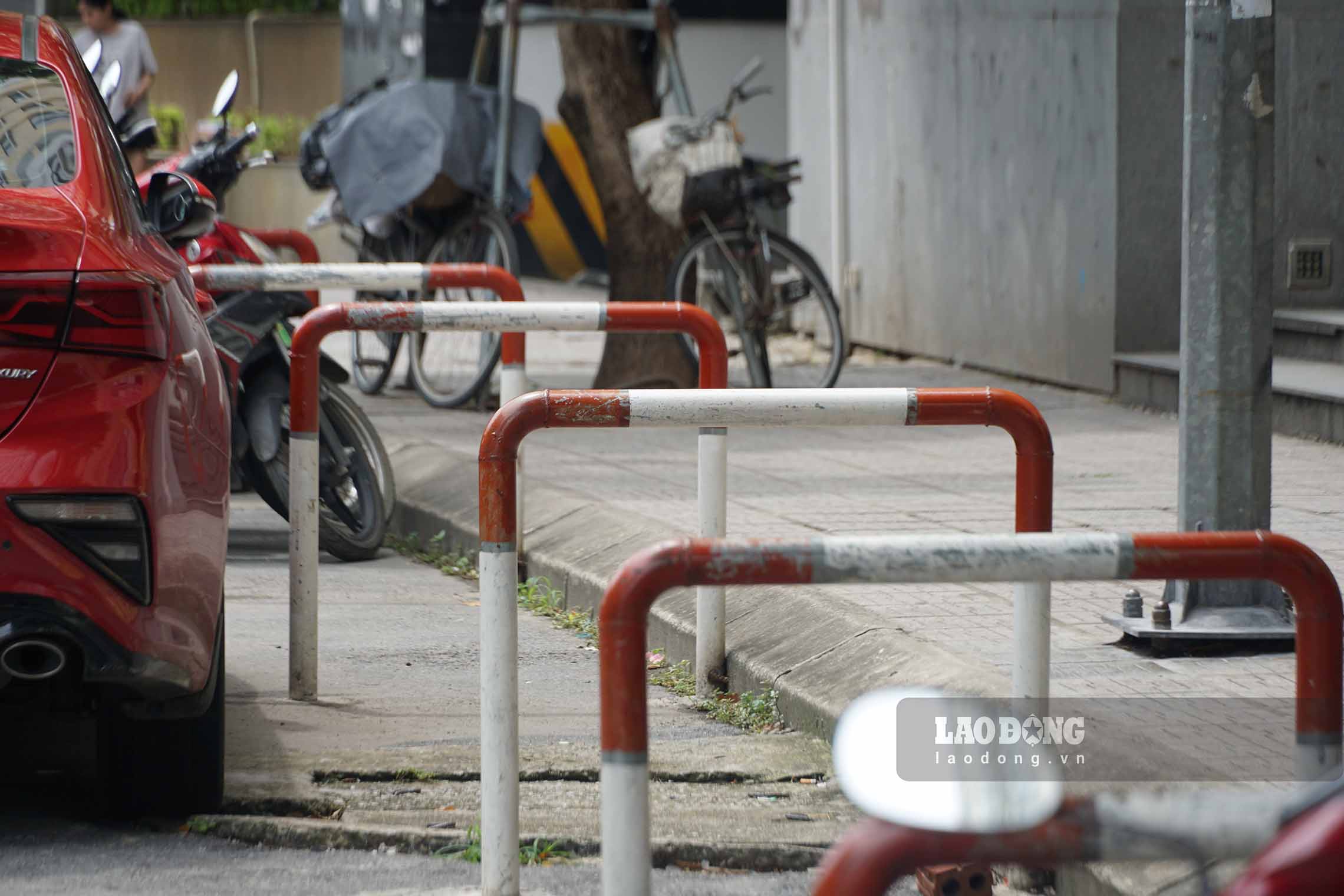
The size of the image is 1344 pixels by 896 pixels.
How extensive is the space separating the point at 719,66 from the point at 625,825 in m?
16.6

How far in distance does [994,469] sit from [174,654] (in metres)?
4.83

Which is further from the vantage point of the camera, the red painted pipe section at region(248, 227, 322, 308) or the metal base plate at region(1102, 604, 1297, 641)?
the red painted pipe section at region(248, 227, 322, 308)

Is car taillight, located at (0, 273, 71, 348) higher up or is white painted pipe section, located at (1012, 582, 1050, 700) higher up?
car taillight, located at (0, 273, 71, 348)

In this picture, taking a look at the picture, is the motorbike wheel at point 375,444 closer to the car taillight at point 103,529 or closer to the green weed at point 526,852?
the green weed at point 526,852


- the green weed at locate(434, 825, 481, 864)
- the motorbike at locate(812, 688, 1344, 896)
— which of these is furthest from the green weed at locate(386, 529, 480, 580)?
the motorbike at locate(812, 688, 1344, 896)

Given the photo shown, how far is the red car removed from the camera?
3.34 metres

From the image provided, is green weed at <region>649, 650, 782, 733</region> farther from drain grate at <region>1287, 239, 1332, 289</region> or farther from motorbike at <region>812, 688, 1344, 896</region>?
drain grate at <region>1287, 239, 1332, 289</region>

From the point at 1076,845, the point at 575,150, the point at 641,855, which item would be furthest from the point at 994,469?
the point at 575,150

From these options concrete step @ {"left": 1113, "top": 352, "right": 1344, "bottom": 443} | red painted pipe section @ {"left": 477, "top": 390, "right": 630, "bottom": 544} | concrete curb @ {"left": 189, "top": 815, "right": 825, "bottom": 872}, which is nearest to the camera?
red painted pipe section @ {"left": 477, "top": 390, "right": 630, "bottom": 544}

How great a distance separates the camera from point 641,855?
2271mm

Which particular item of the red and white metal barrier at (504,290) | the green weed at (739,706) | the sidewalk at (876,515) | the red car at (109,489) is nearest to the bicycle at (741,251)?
the sidewalk at (876,515)

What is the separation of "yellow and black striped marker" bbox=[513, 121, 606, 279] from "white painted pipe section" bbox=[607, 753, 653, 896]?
17.1 meters

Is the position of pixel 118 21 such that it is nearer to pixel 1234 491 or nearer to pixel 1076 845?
pixel 1234 491

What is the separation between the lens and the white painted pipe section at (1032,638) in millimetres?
3387
